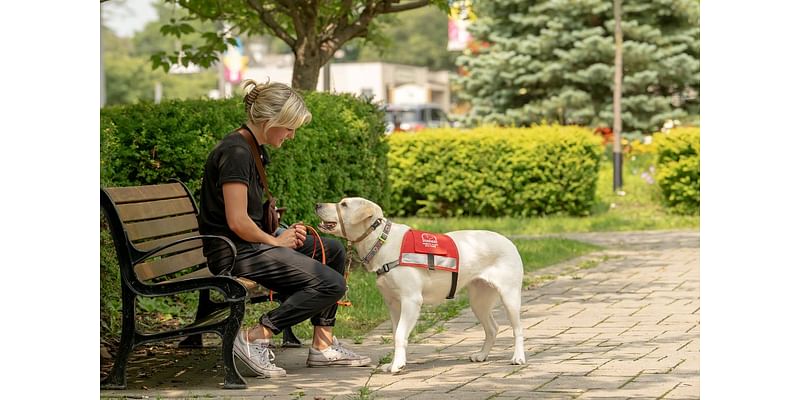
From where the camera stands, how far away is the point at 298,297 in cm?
662

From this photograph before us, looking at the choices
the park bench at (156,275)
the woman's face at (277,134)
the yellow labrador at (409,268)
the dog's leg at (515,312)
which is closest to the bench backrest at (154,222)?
the park bench at (156,275)

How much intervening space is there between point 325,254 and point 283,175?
2884mm

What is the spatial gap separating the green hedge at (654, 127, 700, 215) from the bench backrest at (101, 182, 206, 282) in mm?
11871

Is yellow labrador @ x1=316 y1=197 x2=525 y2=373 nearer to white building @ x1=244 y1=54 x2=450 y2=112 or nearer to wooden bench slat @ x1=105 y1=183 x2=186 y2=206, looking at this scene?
wooden bench slat @ x1=105 y1=183 x2=186 y2=206

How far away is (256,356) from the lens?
6602mm

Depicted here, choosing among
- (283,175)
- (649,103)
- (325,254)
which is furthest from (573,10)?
(325,254)

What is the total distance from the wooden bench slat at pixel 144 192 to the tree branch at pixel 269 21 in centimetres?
499

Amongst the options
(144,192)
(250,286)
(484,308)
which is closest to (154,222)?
(144,192)

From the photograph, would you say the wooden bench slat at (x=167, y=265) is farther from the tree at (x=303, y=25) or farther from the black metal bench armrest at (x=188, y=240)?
the tree at (x=303, y=25)

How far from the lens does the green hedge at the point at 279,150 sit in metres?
8.87

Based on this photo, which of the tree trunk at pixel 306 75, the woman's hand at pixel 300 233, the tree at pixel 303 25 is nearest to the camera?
the woman's hand at pixel 300 233

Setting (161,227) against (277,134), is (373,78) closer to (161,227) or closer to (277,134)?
(161,227)

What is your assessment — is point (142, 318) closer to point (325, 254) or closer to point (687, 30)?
point (325, 254)

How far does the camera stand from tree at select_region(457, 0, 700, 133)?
2800 cm
